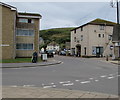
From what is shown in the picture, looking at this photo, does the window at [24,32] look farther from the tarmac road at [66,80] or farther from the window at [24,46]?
the tarmac road at [66,80]

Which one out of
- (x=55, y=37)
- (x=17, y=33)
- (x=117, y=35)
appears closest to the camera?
(x=17, y=33)

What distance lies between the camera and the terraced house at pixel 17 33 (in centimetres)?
2688

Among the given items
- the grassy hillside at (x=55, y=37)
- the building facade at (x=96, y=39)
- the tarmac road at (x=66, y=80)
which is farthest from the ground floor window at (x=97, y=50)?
the grassy hillside at (x=55, y=37)

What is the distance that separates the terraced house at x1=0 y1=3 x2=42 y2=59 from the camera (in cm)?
2688

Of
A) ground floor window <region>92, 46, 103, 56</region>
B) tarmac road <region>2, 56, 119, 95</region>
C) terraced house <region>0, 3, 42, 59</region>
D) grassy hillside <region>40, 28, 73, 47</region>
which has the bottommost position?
tarmac road <region>2, 56, 119, 95</region>

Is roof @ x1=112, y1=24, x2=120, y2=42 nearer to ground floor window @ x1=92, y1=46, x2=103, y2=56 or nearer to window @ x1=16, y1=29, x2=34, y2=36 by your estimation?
ground floor window @ x1=92, y1=46, x2=103, y2=56

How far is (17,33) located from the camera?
30.0 metres

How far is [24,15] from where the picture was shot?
3075 cm

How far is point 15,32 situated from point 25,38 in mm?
2140

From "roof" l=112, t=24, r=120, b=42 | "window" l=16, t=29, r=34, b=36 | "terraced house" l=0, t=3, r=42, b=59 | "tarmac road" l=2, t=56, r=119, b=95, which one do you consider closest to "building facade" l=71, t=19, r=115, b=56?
"roof" l=112, t=24, r=120, b=42

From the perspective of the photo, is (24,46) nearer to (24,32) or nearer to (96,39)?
(24,32)

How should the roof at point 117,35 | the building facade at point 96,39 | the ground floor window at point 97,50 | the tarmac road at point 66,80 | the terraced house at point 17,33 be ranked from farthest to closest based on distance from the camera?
the ground floor window at point 97,50 < the building facade at point 96,39 < the roof at point 117,35 < the terraced house at point 17,33 < the tarmac road at point 66,80

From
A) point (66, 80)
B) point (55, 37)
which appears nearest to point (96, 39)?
point (66, 80)

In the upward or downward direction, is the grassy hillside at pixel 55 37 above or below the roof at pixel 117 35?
above
